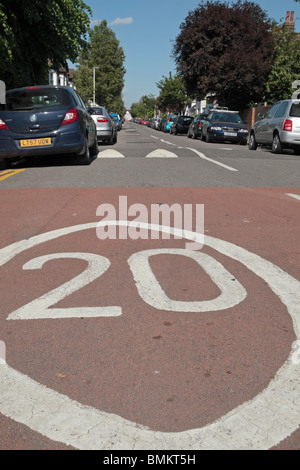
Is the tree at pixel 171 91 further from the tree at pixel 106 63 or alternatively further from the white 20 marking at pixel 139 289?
the white 20 marking at pixel 139 289

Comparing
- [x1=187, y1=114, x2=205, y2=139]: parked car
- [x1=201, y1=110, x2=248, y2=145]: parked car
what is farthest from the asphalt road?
[x1=187, y1=114, x2=205, y2=139]: parked car

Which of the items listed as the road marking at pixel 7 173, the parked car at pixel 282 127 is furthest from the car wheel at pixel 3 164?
the parked car at pixel 282 127

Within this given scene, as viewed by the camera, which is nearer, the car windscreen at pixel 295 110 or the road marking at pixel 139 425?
the road marking at pixel 139 425

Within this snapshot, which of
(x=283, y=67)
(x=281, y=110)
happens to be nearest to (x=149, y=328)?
A: (x=281, y=110)

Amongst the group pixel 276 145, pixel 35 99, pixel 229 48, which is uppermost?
pixel 229 48

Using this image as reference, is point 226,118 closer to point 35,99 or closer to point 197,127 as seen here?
point 197,127

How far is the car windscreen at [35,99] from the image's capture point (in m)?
9.96

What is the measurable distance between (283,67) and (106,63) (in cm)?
5969

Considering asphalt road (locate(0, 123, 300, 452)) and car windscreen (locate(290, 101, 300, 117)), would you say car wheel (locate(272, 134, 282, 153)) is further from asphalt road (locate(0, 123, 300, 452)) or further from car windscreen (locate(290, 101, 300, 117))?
asphalt road (locate(0, 123, 300, 452))

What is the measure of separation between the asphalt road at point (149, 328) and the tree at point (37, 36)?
1091 centimetres

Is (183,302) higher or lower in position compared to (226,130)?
higher

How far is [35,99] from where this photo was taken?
10.1 m

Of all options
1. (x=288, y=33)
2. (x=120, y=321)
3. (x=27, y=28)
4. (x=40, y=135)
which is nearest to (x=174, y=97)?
(x=288, y=33)

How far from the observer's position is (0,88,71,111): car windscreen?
→ 9961mm
